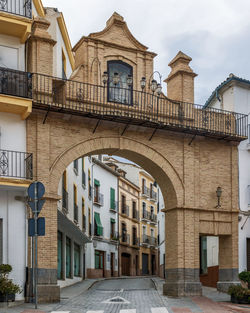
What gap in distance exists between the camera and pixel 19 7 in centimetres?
1681

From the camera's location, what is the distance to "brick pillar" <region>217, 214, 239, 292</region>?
64.4 ft

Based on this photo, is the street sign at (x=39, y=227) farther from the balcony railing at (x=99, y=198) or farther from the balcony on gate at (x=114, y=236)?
the balcony on gate at (x=114, y=236)

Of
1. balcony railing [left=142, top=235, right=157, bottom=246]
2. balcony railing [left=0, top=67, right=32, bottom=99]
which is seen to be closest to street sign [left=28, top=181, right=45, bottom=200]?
balcony railing [left=0, top=67, right=32, bottom=99]

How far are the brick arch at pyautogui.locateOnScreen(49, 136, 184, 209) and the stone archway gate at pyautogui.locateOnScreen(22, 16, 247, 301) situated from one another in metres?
0.04

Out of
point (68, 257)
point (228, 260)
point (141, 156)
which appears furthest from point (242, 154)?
point (68, 257)

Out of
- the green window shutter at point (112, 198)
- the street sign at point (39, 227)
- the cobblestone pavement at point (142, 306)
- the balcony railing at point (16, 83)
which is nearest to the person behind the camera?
the street sign at point (39, 227)

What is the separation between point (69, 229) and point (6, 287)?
11.4 m

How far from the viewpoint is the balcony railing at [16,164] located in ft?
52.3

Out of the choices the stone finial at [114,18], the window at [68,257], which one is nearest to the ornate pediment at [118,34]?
→ the stone finial at [114,18]

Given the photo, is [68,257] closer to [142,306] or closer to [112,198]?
[142,306]

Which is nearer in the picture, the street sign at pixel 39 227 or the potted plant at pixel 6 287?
the street sign at pixel 39 227

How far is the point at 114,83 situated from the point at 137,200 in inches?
1312

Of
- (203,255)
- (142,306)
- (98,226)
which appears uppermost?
(98,226)

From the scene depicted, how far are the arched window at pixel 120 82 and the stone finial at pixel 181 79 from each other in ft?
6.30
